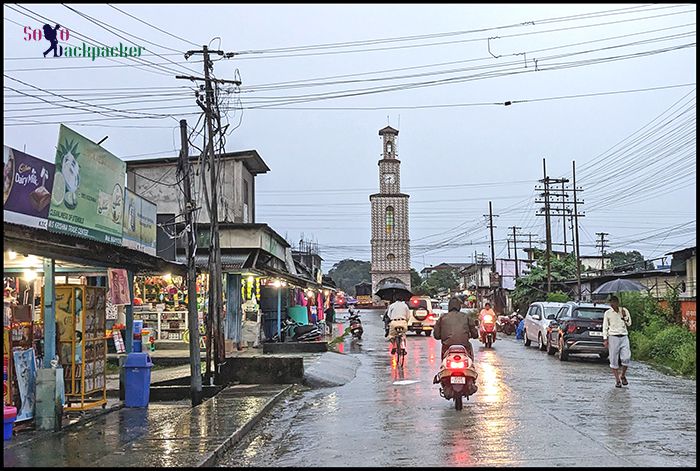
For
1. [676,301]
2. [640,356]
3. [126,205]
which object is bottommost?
[640,356]

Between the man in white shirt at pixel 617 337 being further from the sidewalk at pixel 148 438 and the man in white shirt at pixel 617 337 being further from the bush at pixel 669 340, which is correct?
the sidewalk at pixel 148 438

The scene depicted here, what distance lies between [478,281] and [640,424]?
97.5m

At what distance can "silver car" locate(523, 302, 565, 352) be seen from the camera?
1129 inches

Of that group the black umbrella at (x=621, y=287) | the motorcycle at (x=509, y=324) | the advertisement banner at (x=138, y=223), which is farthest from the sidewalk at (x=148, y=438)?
the motorcycle at (x=509, y=324)

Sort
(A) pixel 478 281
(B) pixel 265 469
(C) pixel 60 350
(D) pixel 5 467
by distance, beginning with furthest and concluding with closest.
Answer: (A) pixel 478 281 < (C) pixel 60 350 < (B) pixel 265 469 < (D) pixel 5 467

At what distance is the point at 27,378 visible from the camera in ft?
36.6

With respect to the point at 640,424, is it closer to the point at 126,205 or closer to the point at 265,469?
the point at 265,469

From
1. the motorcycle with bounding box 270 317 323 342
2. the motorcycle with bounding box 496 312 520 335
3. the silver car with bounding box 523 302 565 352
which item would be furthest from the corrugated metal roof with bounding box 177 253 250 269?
the motorcycle with bounding box 496 312 520 335

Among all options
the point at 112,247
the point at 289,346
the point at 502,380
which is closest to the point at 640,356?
the point at 502,380

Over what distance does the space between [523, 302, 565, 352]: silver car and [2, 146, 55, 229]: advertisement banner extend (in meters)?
19.6

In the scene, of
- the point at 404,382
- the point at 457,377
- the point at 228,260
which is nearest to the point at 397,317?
the point at 404,382

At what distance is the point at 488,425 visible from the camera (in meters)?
11.5

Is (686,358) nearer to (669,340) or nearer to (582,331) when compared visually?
(669,340)

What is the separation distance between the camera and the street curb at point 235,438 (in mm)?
9070
